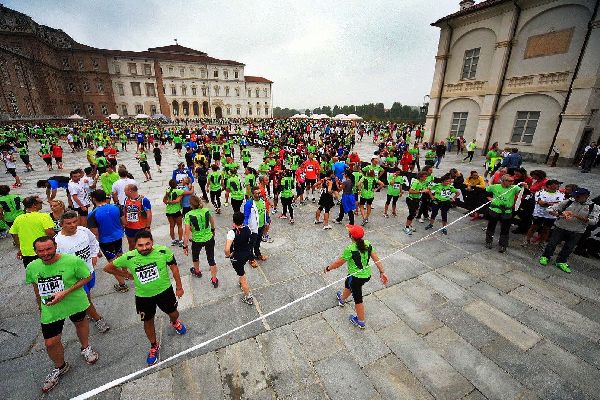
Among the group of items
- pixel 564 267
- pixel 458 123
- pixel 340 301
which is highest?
pixel 458 123

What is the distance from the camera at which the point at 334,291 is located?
5.01 metres

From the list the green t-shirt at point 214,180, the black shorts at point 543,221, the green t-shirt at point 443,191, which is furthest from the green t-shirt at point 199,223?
the black shorts at point 543,221

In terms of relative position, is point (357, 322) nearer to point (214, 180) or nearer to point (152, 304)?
point (152, 304)

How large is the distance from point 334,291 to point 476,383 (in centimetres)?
239

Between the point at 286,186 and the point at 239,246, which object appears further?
the point at 286,186

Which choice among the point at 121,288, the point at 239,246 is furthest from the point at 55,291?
the point at 239,246

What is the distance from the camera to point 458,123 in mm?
20859

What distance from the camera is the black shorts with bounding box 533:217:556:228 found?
250 inches

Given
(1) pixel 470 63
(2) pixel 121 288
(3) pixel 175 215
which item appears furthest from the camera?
(1) pixel 470 63

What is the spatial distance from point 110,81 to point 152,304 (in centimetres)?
6742

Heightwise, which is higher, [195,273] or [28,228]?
[28,228]

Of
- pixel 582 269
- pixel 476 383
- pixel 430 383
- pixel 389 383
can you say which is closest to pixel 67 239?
pixel 389 383

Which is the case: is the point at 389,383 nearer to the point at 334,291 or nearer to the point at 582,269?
the point at 334,291

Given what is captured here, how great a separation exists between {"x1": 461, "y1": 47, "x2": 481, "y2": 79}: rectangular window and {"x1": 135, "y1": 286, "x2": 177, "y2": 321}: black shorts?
2371 cm
